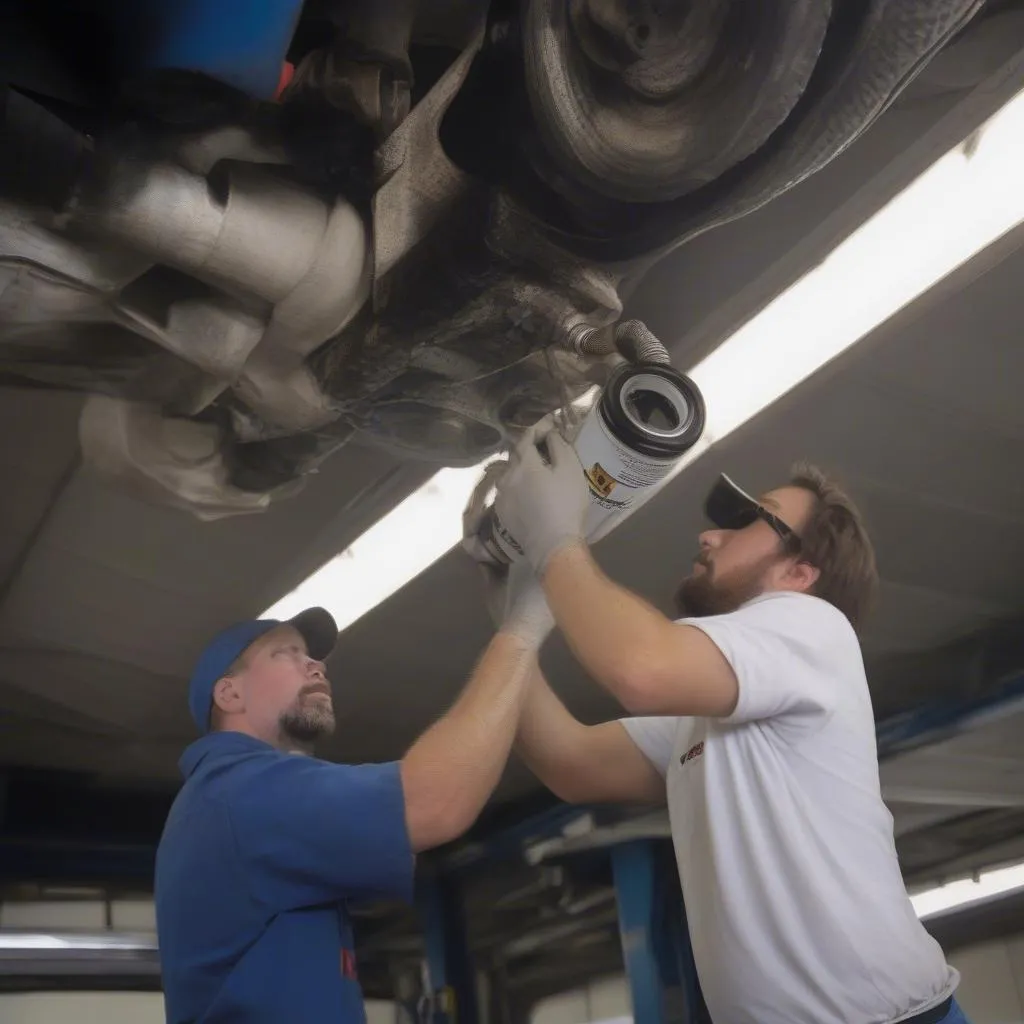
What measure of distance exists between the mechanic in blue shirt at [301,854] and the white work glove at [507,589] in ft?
0.17

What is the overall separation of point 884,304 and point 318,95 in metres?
0.92

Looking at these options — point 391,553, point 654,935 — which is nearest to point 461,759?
point 391,553

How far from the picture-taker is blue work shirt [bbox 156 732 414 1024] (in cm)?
116

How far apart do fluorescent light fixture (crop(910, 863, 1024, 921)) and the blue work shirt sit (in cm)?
407

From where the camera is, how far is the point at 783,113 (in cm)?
102

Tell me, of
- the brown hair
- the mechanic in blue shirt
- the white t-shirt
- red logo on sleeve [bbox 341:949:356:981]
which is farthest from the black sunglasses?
red logo on sleeve [bbox 341:949:356:981]

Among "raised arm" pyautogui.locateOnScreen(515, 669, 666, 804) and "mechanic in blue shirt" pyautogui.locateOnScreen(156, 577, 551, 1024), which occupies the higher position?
"raised arm" pyautogui.locateOnScreen(515, 669, 666, 804)

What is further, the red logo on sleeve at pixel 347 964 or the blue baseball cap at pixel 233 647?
the blue baseball cap at pixel 233 647

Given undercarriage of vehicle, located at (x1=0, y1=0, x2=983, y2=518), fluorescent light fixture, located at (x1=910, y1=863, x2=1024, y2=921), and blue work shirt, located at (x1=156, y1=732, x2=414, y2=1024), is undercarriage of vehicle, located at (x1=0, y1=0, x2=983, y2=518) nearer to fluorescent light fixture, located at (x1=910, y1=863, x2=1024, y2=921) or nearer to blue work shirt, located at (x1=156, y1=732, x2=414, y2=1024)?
blue work shirt, located at (x1=156, y1=732, x2=414, y2=1024)

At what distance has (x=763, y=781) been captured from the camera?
1302 millimetres

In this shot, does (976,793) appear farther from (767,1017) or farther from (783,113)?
(783,113)

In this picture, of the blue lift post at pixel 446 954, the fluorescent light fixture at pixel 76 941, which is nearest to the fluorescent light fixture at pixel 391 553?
the fluorescent light fixture at pixel 76 941

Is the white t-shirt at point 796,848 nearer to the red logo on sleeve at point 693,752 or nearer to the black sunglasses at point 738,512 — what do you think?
the red logo on sleeve at point 693,752

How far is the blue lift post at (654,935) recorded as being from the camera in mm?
3551
